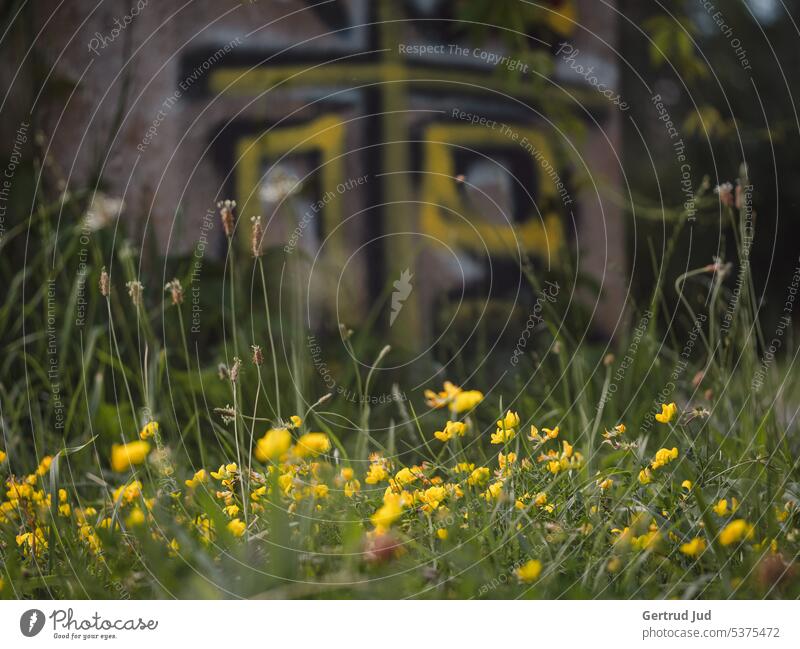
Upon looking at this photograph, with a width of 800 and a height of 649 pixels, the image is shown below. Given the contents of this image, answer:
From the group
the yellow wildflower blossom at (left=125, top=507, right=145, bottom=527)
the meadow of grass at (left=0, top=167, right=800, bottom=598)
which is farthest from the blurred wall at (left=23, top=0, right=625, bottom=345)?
the yellow wildflower blossom at (left=125, top=507, right=145, bottom=527)

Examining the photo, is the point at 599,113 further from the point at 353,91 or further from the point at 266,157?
the point at 266,157

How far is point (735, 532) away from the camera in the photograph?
0.96m

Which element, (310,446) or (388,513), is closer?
(388,513)

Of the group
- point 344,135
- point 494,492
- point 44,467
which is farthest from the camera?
point 344,135

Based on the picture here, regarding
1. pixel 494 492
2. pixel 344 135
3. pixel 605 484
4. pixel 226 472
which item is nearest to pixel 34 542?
pixel 226 472

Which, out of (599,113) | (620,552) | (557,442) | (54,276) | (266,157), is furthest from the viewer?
(599,113)

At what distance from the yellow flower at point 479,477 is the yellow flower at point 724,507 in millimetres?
264

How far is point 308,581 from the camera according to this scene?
1.01 meters

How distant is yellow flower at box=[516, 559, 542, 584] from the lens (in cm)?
96

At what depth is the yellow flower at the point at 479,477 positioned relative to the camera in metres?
1.05

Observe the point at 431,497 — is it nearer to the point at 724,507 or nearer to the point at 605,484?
the point at 605,484

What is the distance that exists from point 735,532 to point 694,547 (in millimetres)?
51
